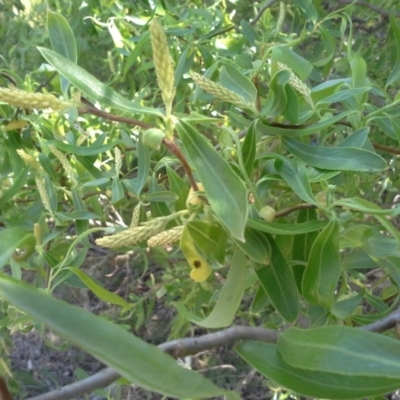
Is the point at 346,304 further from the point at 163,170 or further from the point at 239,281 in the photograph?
the point at 163,170

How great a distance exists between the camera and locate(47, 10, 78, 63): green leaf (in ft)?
2.03

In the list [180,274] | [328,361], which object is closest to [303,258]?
[328,361]

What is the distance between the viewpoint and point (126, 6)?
3.67 feet

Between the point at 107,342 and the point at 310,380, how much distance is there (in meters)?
0.18

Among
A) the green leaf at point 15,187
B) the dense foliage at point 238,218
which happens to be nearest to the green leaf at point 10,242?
the dense foliage at point 238,218

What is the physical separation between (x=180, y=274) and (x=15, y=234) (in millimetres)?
903

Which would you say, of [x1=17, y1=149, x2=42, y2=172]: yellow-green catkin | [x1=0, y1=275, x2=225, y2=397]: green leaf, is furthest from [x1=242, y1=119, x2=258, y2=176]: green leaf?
[x1=17, y1=149, x2=42, y2=172]: yellow-green catkin

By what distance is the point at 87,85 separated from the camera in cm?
49

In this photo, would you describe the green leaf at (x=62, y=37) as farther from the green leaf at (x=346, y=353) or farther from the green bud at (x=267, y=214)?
the green leaf at (x=346, y=353)

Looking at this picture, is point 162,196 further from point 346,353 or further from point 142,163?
point 346,353

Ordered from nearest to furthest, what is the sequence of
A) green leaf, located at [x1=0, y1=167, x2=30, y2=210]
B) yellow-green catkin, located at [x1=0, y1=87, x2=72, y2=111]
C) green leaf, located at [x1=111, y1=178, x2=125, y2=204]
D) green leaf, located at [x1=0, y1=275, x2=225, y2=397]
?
1. green leaf, located at [x1=0, y1=275, x2=225, y2=397]
2. yellow-green catkin, located at [x1=0, y1=87, x2=72, y2=111]
3. green leaf, located at [x1=111, y1=178, x2=125, y2=204]
4. green leaf, located at [x1=0, y1=167, x2=30, y2=210]

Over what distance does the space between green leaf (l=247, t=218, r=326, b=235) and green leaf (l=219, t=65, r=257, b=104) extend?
0.14 m

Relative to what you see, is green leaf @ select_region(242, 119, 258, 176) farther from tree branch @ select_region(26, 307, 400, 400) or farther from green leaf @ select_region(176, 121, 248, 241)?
tree branch @ select_region(26, 307, 400, 400)

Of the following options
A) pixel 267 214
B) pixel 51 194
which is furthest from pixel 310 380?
pixel 51 194
